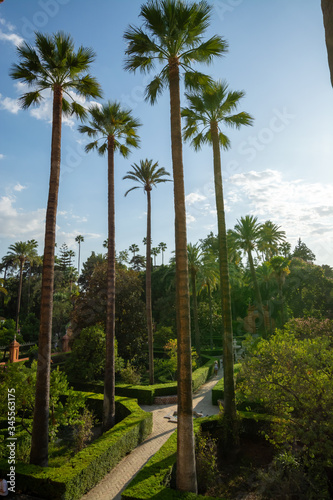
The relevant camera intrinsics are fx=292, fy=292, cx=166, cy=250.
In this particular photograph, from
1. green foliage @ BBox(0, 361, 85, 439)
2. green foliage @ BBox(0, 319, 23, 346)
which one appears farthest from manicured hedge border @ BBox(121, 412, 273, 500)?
green foliage @ BBox(0, 319, 23, 346)

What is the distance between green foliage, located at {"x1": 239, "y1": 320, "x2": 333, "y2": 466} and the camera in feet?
25.8

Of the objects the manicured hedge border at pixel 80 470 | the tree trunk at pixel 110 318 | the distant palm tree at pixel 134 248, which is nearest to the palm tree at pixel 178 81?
the manicured hedge border at pixel 80 470

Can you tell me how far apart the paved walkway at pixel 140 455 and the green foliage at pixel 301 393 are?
511 centimetres

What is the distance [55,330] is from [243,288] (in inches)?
1225

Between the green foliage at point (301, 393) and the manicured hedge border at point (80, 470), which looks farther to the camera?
the manicured hedge border at point (80, 470)

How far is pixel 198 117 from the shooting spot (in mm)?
14336

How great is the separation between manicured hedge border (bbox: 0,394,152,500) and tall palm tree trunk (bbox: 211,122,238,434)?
4.08m

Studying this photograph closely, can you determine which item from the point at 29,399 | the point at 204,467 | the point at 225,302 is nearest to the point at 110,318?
the point at 29,399

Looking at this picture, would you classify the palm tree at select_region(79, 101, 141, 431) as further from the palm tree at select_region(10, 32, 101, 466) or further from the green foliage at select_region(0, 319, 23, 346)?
the green foliage at select_region(0, 319, 23, 346)

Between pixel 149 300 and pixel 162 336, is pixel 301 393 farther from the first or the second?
pixel 162 336

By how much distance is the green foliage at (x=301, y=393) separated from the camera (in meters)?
7.86

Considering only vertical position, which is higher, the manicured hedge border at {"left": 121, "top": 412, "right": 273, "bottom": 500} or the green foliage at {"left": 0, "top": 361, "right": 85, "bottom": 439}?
the green foliage at {"left": 0, "top": 361, "right": 85, "bottom": 439}

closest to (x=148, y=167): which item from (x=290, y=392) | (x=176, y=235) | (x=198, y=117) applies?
(x=198, y=117)

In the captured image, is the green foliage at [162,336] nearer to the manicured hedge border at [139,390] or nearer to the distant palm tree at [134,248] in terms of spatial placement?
the manicured hedge border at [139,390]
